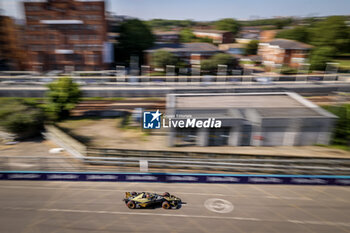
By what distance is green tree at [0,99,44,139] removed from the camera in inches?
790

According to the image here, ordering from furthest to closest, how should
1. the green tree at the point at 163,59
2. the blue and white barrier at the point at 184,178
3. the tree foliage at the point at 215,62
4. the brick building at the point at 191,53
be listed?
1. the brick building at the point at 191,53
2. the tree foliage at the point at 215,62
3. the green tree at the point at 163,59
4. the blue and white barrier at the point at 184,178

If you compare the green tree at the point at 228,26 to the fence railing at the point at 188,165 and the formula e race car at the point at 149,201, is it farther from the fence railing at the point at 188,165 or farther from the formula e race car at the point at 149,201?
the formula e race car at the point at 149,201

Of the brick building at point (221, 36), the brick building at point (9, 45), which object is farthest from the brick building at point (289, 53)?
the brick building at point (9, 45)

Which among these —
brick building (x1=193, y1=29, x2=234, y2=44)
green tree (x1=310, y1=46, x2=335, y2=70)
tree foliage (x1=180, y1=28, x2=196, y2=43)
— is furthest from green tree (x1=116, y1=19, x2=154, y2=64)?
brick building (x1=193, y1=29, x2=234, y2=44)

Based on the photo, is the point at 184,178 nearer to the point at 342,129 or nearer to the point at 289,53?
the point at 342,129

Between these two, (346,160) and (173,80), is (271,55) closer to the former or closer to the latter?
(173,80)

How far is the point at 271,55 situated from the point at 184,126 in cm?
4552

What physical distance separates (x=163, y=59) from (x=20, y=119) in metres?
30.9

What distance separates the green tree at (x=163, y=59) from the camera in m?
46.7

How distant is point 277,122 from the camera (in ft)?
63.3

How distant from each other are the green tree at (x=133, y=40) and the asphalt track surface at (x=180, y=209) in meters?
45.3

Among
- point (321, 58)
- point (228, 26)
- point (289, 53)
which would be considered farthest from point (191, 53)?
point (228, 26)

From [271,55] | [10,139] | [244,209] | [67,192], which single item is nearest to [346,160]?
[244,209]

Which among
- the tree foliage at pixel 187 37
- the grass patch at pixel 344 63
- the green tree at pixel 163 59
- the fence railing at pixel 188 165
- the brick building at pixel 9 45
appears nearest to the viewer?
the fence railing at pixel 188 165
